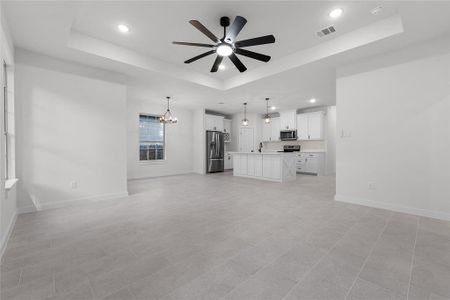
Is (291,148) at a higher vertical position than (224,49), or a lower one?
lower

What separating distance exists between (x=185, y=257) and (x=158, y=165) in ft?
20.4

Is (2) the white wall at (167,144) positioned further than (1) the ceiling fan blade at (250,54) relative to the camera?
Yes

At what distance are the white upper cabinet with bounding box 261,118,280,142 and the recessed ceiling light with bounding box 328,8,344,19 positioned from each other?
6.48 metres

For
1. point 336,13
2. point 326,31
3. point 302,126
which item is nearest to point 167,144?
point 302,126

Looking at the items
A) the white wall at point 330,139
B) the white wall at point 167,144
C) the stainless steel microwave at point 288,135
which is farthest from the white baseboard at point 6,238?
the white wall at point 330,139

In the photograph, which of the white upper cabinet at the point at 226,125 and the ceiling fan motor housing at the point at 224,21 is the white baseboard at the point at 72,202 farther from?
the white upper cabinet at the point at 226,125

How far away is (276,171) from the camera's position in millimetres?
6480

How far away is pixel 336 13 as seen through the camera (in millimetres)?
2762

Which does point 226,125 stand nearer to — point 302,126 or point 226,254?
point 302,126

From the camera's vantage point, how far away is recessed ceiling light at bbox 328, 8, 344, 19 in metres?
2.70

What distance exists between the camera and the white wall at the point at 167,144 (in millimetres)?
7129

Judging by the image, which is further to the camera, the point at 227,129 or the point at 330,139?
the point at 227,129

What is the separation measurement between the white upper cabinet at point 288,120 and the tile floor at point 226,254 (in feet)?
18.2

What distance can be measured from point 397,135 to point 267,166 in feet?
12.3
